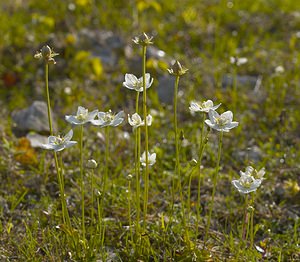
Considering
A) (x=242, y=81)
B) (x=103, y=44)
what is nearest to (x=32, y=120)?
(x=103, y=44)

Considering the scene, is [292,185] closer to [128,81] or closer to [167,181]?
[167,181]

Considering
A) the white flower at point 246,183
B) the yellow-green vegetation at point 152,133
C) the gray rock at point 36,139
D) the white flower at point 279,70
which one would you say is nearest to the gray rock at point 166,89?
the yellow-green vegetation at point 152,133

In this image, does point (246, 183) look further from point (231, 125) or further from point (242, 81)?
point (242, 81)

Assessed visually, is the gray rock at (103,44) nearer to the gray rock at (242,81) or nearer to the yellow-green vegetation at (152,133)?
the yellow-green vegetation at (152,133)

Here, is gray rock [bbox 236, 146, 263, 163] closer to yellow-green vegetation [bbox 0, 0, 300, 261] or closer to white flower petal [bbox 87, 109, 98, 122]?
yellow-green vegetation [bbox 0, 0, 300, 261]

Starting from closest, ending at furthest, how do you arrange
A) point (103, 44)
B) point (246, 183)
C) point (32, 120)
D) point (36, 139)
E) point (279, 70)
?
point (246, 183) < point (36, 139) < point (32, 120) < point (279, 70) < point (103, 44)

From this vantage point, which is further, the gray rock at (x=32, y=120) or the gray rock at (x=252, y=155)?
the gray rock at (x=32, y=120)

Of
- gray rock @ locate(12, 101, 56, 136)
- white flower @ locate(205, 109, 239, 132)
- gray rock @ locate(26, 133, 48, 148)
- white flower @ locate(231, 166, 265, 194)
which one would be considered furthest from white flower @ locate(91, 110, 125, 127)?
gray rock @ locate(12, 101, 56, 136)
